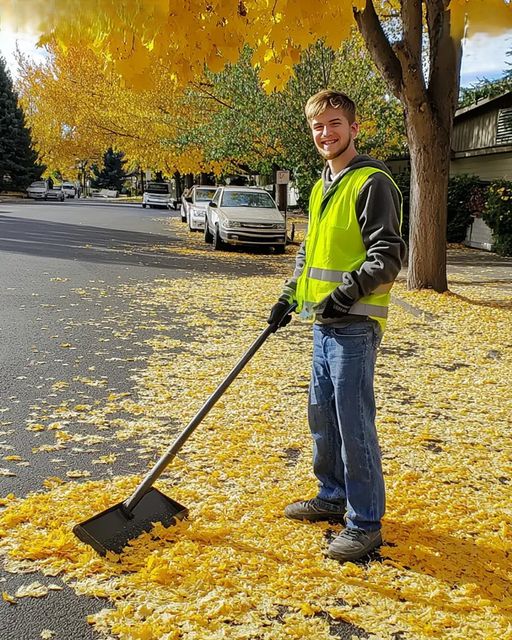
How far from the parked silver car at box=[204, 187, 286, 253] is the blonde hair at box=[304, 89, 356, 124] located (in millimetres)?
15560

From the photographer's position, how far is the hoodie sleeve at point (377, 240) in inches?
113

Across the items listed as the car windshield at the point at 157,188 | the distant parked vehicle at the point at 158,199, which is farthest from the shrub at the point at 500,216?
the car windshield at the point at 157,188

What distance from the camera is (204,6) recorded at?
3.73 m

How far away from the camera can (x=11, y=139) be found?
55.0 metres

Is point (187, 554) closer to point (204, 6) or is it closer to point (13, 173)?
point (204, 6)

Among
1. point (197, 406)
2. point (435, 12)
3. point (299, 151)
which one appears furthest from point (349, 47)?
point (197, 406)

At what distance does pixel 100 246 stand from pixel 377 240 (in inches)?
668

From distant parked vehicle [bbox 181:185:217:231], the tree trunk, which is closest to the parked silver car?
distant parked vehicle [bbox 181:185:217:231]

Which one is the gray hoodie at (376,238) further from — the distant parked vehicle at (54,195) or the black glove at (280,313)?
the distant parked vehicle at (54,195)

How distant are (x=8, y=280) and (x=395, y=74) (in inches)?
287

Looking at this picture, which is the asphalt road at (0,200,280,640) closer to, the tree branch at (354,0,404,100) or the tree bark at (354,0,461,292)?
the tree bark at (354,0,461,292)

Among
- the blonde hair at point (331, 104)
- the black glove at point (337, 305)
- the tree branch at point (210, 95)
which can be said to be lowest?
the black glove at point (337, 305)

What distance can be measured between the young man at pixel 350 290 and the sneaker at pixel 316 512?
0.18 metres

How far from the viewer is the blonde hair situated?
3.00m
